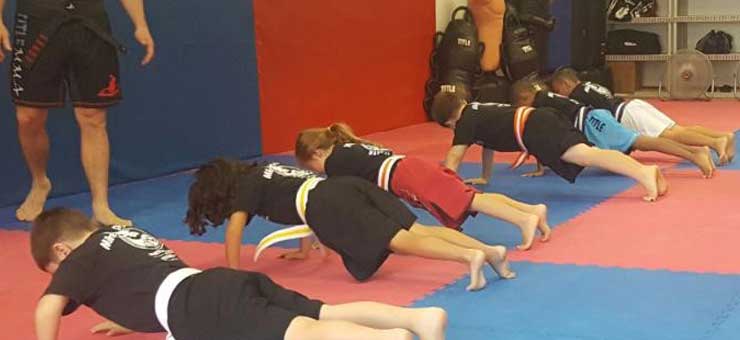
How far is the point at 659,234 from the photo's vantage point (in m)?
4.68

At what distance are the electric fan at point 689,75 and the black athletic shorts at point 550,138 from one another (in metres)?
6.33

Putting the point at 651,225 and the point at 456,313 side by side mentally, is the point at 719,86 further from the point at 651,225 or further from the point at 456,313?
the point at 456,313

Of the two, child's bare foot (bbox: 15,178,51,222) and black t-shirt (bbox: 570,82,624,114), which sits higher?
black t-shirt (bbox: 570,82,624,114)

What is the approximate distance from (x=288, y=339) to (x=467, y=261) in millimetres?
1195

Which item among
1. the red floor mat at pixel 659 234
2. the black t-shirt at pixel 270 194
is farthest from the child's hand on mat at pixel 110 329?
the red floor mat at pixel 659 234

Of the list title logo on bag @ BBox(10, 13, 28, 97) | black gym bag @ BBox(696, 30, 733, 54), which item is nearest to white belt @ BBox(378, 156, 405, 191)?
title logo on bag @ BBox(10, 13, 28, 97)

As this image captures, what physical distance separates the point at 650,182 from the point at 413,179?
5.63ft

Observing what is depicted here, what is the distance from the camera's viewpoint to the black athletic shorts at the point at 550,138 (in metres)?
5.52

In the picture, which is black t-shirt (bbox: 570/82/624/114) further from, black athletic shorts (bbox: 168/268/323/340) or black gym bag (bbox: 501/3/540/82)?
black athletic shorts (bbox: 168/268/323/340)

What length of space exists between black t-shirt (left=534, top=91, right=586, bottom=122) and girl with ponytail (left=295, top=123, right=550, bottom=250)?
2.08m

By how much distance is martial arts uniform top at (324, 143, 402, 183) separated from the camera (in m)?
4.42

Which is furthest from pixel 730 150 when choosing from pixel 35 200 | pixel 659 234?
pixel 35 200

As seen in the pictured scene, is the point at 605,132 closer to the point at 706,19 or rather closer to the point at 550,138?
the point at 550,138

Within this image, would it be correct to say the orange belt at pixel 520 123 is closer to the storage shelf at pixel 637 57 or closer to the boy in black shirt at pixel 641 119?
the boy in black shirt at pixel 641 119
